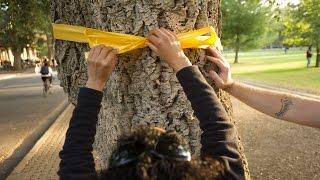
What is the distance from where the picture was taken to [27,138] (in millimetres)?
11820

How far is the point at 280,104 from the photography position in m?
2.44

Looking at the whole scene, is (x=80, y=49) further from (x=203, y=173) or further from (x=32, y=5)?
(x=32, y=5)

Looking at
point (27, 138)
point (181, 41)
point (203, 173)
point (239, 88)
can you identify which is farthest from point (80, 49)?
point (27, 138)

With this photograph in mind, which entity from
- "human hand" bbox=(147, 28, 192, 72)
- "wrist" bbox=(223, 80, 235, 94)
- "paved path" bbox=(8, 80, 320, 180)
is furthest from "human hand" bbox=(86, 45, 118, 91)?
"paved path" bbox=(8, 80, 320, 180)

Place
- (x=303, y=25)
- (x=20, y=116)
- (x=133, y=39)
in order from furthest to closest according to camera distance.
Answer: (x=303, y=25) < (x=20, y=116) < (x=133, y=39)

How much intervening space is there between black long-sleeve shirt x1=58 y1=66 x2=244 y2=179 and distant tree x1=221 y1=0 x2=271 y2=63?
137 ft

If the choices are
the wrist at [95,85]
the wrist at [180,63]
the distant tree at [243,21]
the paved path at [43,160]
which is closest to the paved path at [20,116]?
the paved path at [43,160]

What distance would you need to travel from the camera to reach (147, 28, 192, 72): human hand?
2.06 m

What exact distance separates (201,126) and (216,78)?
55 centimetres

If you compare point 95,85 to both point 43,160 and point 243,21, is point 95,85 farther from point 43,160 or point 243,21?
point 243,21

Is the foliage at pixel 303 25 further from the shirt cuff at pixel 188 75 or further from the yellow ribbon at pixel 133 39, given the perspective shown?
the shirt cuff at pixel 188 75

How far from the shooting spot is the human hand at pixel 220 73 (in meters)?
2.37

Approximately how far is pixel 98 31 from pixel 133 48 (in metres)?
0.20

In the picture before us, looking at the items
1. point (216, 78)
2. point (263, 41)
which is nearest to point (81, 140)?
point (216, 78)
